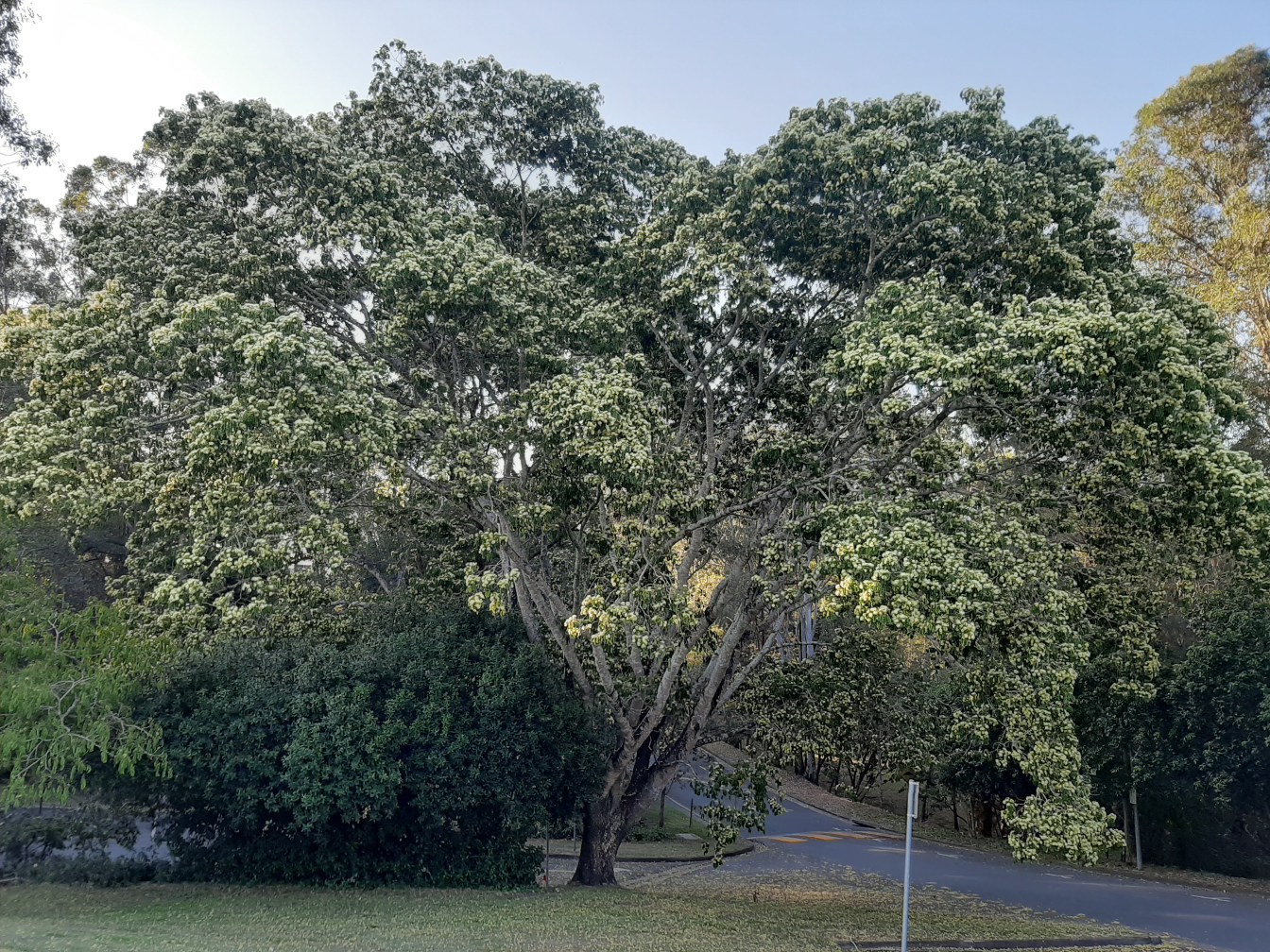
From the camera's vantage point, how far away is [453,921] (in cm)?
1154

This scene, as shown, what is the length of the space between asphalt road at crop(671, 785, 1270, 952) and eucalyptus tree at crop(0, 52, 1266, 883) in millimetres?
4745

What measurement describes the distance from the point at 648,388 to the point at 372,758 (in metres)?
6.56

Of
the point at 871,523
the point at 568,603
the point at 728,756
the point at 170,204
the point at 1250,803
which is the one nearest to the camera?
the point at 871,523

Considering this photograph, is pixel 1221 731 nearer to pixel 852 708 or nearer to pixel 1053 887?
pixel 1053 887

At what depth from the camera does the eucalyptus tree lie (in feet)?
34.5

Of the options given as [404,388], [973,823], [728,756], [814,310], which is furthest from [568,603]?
[728,756]

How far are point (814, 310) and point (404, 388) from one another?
247 inches

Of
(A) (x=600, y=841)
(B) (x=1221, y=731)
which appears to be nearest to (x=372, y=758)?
(A) (x=600, y=841)

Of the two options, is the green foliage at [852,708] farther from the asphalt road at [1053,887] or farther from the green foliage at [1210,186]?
the green foliage at [1210,186]

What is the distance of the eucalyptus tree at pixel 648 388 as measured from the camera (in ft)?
34.5

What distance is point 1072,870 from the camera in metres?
22.2

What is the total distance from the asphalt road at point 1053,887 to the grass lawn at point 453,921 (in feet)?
5.47

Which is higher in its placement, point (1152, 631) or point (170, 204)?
point (170, 204)

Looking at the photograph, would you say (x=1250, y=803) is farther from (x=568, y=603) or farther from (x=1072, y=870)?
(x=568, y=603)
